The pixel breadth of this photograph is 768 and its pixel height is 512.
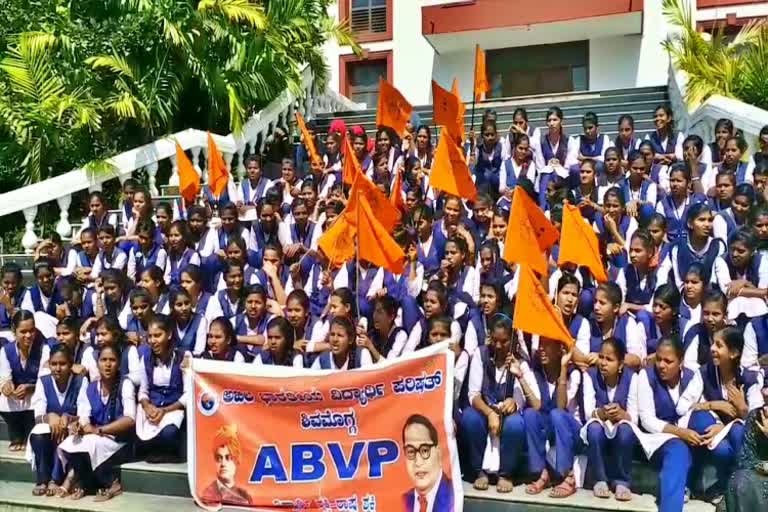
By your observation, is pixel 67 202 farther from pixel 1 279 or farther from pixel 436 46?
pixel 436 46

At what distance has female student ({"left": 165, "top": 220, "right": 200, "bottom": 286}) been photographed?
740cm

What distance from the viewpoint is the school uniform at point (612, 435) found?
183 inches

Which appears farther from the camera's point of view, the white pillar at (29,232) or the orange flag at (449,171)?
the white pillar at (29,232)

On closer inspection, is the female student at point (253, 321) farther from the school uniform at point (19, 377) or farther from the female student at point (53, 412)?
the school uniform at point (19, 377)

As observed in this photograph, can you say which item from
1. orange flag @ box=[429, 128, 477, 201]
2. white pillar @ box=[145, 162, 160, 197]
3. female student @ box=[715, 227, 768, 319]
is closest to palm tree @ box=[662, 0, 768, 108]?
orange flag @ box=[429, 128, 477, 201]

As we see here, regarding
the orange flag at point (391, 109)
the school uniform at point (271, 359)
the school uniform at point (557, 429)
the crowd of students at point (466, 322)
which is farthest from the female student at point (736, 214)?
the orange flag at point (391, 109)

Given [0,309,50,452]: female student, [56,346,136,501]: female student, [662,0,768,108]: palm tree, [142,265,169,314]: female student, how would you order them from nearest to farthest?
[56,346,136,501]: female student → [0,309,50,452]: female student → [142,265,169,314]: female student → [662,0,768,108]: palm tree

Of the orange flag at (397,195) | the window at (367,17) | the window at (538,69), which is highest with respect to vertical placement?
the window at (367,17)

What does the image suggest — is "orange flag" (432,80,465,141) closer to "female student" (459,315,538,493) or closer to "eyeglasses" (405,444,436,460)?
"female student" (459,315,538,493)

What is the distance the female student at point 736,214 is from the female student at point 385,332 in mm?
2858

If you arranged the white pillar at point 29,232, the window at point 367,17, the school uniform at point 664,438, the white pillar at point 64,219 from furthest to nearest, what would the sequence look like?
the window at point 367,17, the white pillar at point 64,219, the white pillar at point 29,232, the school uniform at point 664,438

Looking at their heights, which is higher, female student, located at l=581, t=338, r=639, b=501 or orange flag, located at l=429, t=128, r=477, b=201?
orange flag, located at l=429, t=128, r=477, b=201

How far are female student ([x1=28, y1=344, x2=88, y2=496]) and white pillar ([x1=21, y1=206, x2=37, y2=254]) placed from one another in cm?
334

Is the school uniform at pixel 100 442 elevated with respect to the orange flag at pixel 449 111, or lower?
lower
